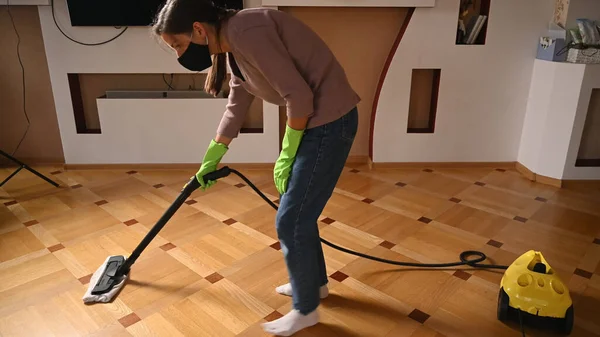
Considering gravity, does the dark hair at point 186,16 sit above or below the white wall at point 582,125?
above

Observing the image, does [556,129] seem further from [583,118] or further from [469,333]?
[469,333]

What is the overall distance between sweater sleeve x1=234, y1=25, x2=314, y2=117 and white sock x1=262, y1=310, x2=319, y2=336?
71 centimetres

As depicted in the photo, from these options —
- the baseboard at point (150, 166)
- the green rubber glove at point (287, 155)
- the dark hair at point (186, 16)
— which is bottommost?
the baseboard at point (150, 166)

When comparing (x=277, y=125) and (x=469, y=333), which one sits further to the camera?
(x=277, y=125)

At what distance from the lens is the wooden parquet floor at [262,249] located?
1.57 meters

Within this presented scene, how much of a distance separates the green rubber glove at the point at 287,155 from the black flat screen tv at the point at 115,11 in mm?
1778

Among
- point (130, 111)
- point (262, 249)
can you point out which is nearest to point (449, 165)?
point (262, 249)

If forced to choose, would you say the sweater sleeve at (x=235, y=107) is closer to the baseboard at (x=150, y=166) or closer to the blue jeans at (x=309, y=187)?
the blue jeans at (x=309, y=187)

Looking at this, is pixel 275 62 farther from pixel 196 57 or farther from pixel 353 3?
pixel 353 3

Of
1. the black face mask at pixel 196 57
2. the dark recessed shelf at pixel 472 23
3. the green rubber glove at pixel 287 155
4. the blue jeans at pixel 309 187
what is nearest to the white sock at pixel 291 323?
the blue jeans at pixel 309 187

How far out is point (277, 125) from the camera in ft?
10.0

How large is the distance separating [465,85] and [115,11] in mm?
2358

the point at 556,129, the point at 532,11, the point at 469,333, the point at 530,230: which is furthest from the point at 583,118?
the point at 469,333

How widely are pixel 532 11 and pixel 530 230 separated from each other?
1.51 metres
